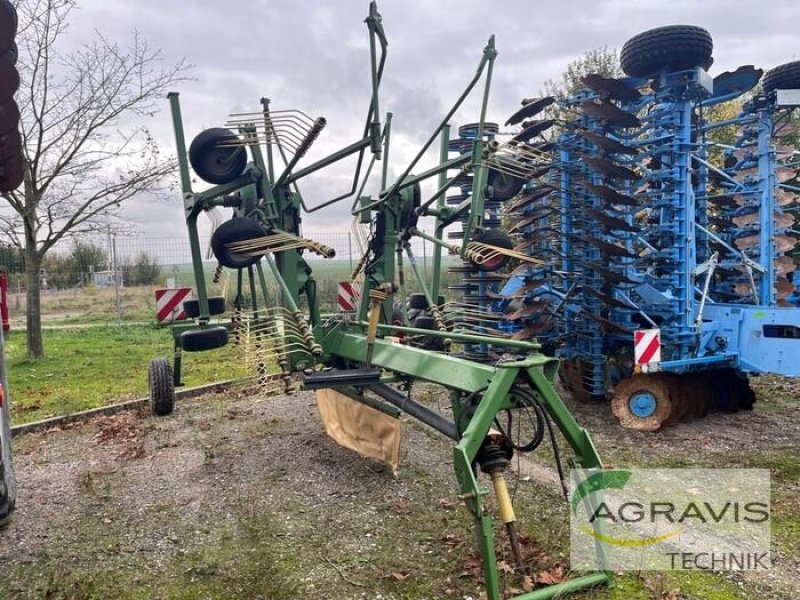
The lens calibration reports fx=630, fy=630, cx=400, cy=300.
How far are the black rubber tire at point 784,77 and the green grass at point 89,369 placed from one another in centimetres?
658

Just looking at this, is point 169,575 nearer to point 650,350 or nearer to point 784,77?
point 650,350

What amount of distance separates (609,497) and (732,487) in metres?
0.94

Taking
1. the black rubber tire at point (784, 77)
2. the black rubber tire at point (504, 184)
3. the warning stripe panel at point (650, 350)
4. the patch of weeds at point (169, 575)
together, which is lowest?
the patch of weeds at point (169, 575)

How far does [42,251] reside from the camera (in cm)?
1035

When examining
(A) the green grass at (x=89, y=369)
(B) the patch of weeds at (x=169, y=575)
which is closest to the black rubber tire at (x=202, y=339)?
(A) the green grass at (x=89, y=369)

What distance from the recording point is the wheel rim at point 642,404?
5907mm

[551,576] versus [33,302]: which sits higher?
[33,302]

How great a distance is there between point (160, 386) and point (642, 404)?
485 centimetres

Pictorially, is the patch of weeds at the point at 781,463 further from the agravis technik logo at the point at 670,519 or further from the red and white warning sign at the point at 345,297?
the red and white warning sign at the point at 345,297

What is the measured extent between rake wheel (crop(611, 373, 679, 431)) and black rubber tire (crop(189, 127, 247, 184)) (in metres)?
4.09

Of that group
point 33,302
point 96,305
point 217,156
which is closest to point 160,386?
point 217,156

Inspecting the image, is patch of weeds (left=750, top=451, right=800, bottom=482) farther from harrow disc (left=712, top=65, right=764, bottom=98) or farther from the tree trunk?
the tree trunk

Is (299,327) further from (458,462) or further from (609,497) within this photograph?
(609,497)

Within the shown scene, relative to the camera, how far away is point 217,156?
455 centimetres
